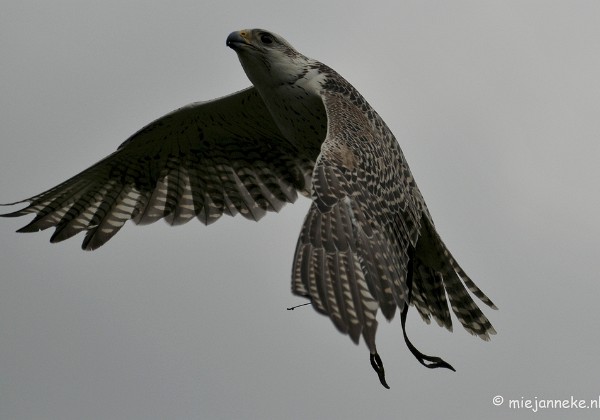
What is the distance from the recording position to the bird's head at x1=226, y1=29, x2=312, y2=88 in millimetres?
12273

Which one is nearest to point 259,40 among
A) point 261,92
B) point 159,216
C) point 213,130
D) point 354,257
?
point 261,92

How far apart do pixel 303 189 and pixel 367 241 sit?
3.61 m

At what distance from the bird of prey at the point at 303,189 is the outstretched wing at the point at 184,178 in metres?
0.01

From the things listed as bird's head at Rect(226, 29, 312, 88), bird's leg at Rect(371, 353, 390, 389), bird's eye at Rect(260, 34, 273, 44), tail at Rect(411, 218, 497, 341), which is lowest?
bird's leg at Rect(371, 353, 390, 389)

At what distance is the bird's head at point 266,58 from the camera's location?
12273mm

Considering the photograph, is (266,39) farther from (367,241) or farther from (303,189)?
(367,241)

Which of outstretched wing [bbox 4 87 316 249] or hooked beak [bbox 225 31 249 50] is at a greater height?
hooked beak [bbox 225 31 249 50]

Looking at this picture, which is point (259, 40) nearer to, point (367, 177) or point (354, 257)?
point (367, 177)

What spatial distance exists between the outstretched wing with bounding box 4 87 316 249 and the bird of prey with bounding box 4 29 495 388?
0.03ft

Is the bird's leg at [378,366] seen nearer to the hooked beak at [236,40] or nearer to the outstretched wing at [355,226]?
the outstretched wing at [355,226]

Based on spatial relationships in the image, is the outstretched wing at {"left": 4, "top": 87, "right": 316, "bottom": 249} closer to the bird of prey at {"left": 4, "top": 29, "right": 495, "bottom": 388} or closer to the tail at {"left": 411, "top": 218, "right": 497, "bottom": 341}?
the bird of prey at {"left": 4, "top": 29, "right": 495, "bottom": 388}

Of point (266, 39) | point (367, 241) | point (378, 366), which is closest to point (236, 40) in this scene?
point (266, 39)

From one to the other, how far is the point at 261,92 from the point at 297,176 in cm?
157

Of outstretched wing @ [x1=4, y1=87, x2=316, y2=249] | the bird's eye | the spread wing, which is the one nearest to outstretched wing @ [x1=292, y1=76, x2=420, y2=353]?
the spread wing
